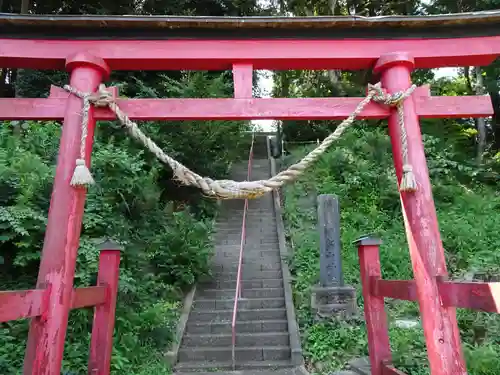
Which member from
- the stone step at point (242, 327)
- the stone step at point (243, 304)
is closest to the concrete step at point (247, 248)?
the stone step at point (243, 304)

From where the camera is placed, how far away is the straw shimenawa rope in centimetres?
299

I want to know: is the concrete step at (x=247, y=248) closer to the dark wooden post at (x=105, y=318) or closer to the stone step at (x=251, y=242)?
the stone step at (x=251, y=242)

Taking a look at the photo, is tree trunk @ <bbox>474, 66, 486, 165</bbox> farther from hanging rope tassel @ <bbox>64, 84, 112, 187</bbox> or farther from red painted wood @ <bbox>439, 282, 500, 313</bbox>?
hanging rope tassel @ <bbox>64, 84, 112, 187</bbox>

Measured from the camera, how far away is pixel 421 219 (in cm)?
305

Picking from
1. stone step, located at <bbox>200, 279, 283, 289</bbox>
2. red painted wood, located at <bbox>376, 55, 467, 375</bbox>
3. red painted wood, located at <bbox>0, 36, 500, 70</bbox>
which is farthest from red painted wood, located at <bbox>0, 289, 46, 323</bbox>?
stone step, located at <bbox>200, 279, 283, 289</bbox>

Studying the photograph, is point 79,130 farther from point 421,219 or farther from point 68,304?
point 421,219

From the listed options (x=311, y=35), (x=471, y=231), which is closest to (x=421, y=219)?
(x=311, y=35)

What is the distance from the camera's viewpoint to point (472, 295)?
2.49 m

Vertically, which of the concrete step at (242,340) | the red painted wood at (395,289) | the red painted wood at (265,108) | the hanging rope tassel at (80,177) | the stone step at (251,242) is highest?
the red painted wood at (265,108)

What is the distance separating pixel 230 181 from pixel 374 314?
2.07m

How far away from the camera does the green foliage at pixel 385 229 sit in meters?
4.92

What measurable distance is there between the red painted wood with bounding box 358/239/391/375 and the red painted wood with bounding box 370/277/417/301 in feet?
0.35

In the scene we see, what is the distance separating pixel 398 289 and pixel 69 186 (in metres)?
2.78

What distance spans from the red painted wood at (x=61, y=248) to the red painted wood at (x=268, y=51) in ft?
0.96
